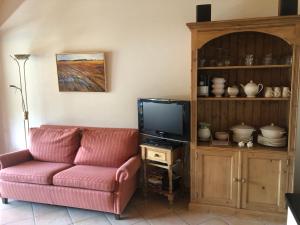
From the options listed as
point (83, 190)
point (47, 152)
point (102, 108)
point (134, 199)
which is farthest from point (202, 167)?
point (47, 152)

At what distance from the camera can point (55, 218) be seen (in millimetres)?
2971

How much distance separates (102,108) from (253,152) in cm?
→ 203

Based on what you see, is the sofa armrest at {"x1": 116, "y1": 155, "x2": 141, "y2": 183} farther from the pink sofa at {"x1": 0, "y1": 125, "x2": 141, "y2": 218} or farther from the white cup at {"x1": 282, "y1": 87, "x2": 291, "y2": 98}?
the white cup at {"x1": 282, "y1": 87, "x2": 291, "y2": 98}

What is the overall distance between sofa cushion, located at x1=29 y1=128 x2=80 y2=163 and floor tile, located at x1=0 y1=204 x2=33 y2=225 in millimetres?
643

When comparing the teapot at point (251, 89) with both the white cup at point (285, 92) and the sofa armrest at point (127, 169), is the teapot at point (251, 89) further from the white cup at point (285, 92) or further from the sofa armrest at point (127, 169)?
the sofa armrest at point (127, 169)

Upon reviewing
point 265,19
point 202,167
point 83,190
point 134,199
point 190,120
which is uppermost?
point 265,19

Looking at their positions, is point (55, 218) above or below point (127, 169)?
below

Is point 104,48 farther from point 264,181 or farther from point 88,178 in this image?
point 264,181

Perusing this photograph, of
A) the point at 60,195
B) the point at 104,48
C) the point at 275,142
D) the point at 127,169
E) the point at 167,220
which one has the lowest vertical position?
the point at 167,220

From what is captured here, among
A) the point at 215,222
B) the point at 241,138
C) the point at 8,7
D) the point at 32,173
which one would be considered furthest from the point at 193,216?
the point at 8,7

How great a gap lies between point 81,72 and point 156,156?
157 cm

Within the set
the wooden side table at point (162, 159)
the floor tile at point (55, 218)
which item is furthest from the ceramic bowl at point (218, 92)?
the floor tile at point (55, 218)

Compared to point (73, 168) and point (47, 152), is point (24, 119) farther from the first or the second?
point (73, 168)

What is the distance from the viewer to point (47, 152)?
3.54 m
